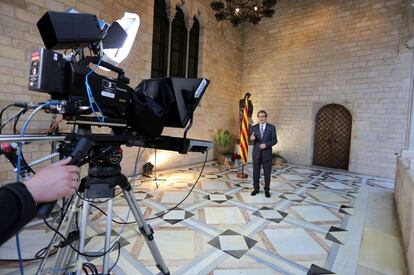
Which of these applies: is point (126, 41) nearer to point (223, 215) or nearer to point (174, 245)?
point (174, 245)

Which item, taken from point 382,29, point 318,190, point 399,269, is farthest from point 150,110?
point 382,29

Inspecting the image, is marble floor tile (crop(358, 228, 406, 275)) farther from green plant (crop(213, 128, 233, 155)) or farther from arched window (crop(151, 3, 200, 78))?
arched window (crop(151, 3, 200, 78))

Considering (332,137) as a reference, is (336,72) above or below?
above

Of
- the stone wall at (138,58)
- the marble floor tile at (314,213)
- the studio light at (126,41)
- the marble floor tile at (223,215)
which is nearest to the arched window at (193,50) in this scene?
the stone wall at (138,58)

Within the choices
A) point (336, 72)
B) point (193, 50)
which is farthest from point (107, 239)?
point (336, 72)

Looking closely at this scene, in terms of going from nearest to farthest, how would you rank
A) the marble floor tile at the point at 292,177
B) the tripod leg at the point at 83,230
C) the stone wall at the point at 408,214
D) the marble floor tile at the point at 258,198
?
the tripod leg at the point at 83,230 → the stone wall at the point at 408,214 → the marble floor tile at the point at 258,198 → the marble floor tile at the point at 292,177

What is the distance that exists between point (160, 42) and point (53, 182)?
17.5 feet

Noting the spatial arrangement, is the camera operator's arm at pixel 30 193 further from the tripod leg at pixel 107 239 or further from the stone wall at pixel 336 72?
the stone wall at pixel 336 72

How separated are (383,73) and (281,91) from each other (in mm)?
2442

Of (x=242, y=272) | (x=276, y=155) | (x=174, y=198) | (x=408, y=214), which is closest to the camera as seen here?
(x=242, y=272)

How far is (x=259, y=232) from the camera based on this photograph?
234cm

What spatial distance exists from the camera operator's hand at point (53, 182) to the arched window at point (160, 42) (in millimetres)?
4845

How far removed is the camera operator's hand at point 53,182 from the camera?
55 cm

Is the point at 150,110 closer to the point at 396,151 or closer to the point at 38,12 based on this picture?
the point at 38,12
